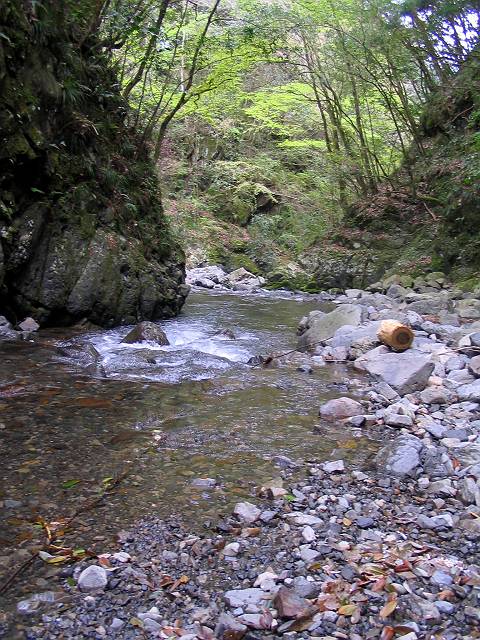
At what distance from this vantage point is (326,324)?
8258 mm

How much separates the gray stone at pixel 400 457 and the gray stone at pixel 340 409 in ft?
2.69

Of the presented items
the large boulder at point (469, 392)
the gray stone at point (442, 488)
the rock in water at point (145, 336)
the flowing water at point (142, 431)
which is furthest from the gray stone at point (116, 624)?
the rock in water at point (145, 336)

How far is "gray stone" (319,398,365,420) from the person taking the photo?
4.56 metres

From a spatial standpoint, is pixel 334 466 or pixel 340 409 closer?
pixel 334 466

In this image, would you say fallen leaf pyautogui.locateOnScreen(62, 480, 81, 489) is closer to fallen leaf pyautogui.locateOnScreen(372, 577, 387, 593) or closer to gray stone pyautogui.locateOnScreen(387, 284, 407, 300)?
fallen leaf pyautogui.locateOnScreen(372, 577, 387, 593)

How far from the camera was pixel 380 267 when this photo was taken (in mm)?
16266

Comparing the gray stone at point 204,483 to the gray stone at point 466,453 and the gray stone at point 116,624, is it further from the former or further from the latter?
the gray stone at point 466,453

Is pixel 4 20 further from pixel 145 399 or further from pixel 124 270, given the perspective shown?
pixel 145 399

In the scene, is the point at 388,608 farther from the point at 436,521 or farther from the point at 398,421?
the point at 398,421

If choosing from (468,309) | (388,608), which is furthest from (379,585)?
(468,309)

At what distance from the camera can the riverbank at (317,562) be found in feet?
6.59

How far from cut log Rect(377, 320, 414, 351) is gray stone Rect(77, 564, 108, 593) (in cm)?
500

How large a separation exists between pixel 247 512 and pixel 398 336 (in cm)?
419

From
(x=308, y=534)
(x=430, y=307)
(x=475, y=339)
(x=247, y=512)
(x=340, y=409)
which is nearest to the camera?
(x=308, y=534)
